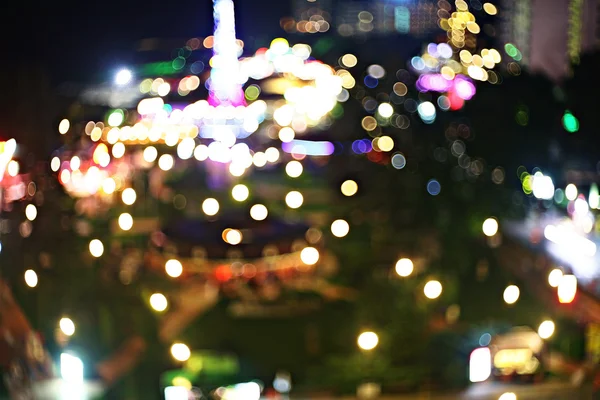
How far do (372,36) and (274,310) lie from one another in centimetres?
1846

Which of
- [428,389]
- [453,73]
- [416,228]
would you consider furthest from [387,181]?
[428,389]

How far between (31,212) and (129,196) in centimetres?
377

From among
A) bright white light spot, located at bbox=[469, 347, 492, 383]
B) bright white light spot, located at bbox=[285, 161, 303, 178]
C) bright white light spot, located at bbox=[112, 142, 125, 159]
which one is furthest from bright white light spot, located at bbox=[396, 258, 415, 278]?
bright white light spot, located at bbox=[112, 142, 125, 159]

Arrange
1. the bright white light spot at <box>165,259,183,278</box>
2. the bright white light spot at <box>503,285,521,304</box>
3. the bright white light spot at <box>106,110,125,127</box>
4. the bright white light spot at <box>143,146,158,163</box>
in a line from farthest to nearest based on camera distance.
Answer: the bright white light spot at <box>143,146,158,163</box> → the bright white light spot at <box>106,110,125,127</box> → the bright white light spot at <box>165,259,183,278</box> → the bright white light spot at <box>503,285,521,304</box>

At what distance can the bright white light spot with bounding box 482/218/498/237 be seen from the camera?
52.0 ft

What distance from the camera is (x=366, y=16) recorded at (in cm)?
3086

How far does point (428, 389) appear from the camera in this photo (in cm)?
898

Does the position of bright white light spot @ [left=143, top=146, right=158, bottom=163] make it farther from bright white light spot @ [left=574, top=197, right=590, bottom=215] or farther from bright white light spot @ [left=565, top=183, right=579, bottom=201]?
bright white light spot @ [left=574, top=197, right=590, bottom=215]

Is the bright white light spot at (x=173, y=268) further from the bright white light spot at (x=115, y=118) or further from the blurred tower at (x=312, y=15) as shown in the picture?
the blurred tower at (x=312, y=15)

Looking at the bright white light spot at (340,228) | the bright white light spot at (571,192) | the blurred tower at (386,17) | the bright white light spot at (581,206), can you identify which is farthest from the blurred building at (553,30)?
the bright white light spot at (340,228)

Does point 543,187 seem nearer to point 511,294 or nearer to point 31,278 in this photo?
point 511,294

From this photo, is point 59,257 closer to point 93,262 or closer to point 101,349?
point 93,262

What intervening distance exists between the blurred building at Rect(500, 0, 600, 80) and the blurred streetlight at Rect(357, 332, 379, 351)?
835 centimetres

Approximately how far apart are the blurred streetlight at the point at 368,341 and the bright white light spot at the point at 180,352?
7.56ft
